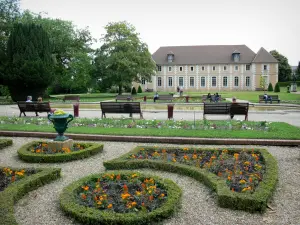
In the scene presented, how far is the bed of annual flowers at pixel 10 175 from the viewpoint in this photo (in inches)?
228

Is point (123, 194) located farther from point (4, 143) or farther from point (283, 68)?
point (283, 68)

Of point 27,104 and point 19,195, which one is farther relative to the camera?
point 27,104

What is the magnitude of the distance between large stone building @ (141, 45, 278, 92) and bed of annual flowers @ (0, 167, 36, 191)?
57.5 m

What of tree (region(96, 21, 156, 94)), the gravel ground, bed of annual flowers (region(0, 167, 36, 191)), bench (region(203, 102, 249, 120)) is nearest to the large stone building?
tree (region(96, 21, 156, 94))

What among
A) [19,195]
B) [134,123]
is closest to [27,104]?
[134,123]

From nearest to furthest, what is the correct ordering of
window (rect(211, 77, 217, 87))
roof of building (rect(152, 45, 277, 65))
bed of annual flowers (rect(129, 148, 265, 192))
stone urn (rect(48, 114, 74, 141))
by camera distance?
bed of annual flowers (rect(129, 148, 265, 192)) < stone urn (rect(48, 114, 74, 141)) < roof of building (rect(152, 45, 277, 65)) < window (rect(211, 77, 217, 87))

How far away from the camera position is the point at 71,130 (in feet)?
36.9

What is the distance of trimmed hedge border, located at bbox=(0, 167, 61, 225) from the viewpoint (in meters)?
4.13

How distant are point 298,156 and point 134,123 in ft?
21.4

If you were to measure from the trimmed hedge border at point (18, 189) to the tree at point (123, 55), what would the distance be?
33.4 meters

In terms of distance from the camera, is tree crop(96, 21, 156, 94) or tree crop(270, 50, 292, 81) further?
tree crop(270, 50, 292, 81)

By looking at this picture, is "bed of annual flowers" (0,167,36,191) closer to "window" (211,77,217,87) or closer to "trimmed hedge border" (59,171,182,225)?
"trimmed hedge border" (59,171,182,225)

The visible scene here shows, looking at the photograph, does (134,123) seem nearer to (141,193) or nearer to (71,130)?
(71,130)

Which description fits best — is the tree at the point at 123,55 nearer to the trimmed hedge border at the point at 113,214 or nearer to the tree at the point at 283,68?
the trimmed hedge border at the point at 113,214
